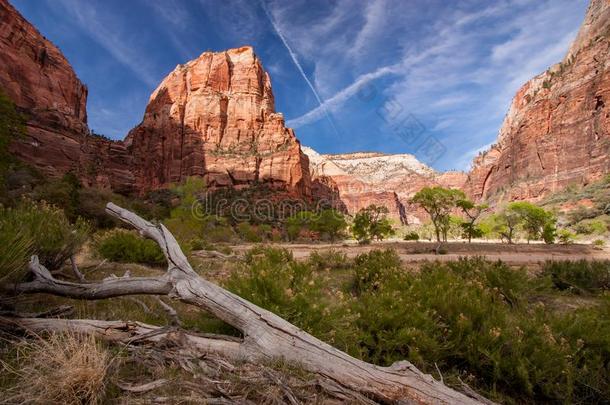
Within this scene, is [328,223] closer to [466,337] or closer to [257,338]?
[466,337]

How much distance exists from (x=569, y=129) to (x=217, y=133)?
9538 centimetres

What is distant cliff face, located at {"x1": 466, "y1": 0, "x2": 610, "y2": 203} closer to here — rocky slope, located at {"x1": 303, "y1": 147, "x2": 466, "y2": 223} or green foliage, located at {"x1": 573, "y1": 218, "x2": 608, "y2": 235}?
green foliage, located at {"x1": 573, "y1": 218, "x2": 608, "y2": 235}

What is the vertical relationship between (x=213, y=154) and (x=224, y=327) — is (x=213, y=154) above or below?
above

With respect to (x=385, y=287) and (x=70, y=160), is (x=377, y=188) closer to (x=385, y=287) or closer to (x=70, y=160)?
(x=70, y=160)

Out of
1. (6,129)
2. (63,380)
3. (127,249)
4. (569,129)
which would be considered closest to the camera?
(63,380)

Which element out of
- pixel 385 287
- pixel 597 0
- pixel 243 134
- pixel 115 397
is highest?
pixel 597 0

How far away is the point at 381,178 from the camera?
17762 centimetres

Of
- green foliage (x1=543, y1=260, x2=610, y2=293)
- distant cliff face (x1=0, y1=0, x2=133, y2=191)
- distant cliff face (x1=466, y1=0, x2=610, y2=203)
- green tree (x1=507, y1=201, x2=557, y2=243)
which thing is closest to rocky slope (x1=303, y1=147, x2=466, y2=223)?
distant cliff face (x1=466, y1=0, x2=610, y2=203)

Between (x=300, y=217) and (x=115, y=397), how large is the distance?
53040 millimetres

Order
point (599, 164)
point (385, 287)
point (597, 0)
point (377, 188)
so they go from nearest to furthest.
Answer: point (385, 287) < point (599, 164) < point (597, 0) < point (377, 188)

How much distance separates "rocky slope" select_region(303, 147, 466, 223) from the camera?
153625 millimetres

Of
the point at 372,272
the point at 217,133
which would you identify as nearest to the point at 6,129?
the point at 372,272

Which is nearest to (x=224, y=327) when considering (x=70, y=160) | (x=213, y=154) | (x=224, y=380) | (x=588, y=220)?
(x=224, y=380)

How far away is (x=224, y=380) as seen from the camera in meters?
2.12
